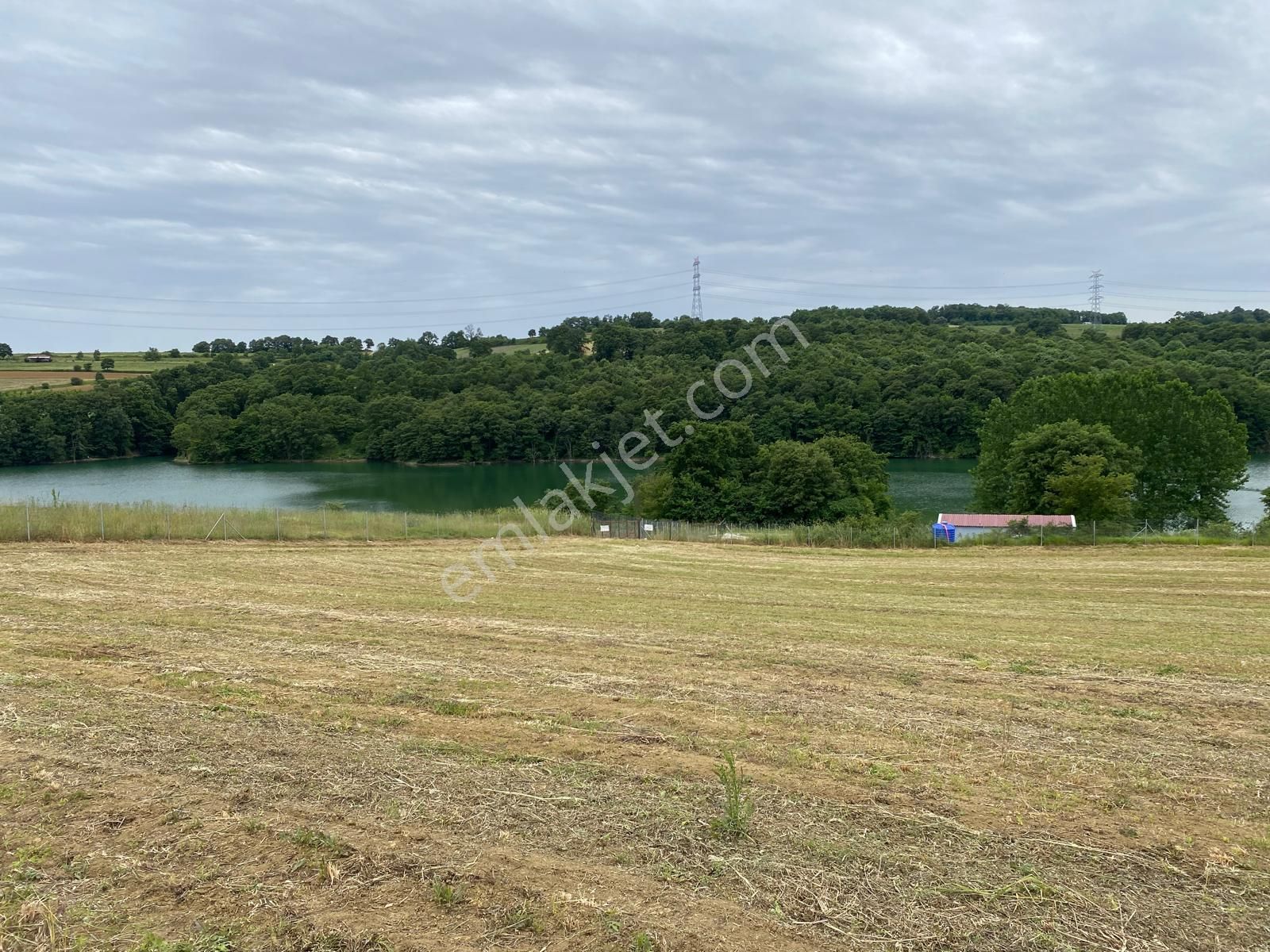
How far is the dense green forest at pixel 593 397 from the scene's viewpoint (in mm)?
114188

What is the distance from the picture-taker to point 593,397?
122 m

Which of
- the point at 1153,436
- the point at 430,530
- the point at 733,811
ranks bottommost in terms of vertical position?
the point at 430,530

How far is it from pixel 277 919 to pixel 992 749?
274 inches

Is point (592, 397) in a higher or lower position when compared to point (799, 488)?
higher

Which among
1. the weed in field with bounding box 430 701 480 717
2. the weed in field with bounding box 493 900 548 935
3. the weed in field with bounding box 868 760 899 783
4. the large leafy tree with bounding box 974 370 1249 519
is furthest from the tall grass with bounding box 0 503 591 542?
the large leafy tree with bounding box 974 370 1249 519

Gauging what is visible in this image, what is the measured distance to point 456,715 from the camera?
10.2 metres

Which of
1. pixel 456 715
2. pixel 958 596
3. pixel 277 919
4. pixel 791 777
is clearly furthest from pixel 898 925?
pixel 958 596

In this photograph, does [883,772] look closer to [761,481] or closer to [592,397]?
[761,481]

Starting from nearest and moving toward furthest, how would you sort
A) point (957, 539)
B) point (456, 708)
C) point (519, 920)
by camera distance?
point (519, 920) → point (456, 708) → point (957, 539)

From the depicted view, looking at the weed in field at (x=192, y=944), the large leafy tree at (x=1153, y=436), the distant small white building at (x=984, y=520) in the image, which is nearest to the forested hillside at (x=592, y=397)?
the large leafy tree at (x=1153, y=436)

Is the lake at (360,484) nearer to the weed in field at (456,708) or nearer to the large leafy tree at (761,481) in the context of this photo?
the large leafy tree at (761,481)

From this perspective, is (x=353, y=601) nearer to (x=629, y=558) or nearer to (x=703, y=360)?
(x=629, y=558)

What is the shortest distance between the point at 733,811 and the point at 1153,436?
72.3 metres

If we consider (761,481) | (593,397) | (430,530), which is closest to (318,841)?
(430,530)
